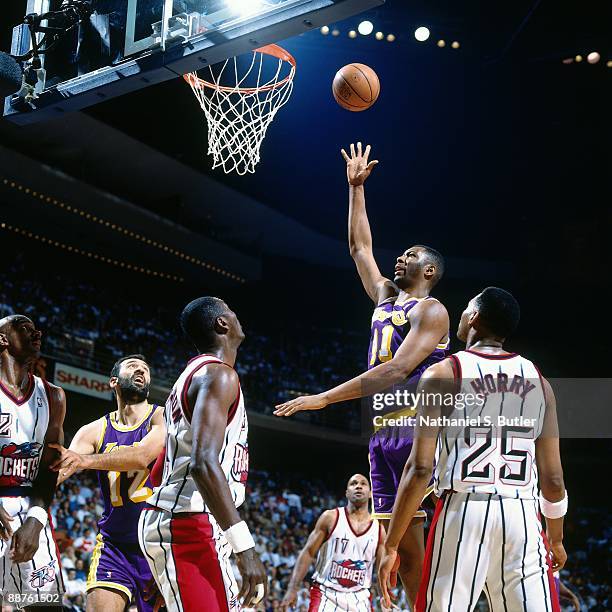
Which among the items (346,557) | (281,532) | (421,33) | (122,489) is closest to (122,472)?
(122,489)

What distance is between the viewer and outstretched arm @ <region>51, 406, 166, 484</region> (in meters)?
4.88

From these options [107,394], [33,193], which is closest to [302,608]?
[107,394]

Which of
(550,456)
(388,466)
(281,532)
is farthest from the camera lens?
(281,532)

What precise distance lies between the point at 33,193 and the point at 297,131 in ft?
20.6

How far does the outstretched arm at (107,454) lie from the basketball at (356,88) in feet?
8.82

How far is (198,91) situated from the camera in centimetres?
812

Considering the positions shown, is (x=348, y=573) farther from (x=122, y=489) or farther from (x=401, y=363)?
(x=401, y=363)

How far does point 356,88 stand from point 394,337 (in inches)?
87.7

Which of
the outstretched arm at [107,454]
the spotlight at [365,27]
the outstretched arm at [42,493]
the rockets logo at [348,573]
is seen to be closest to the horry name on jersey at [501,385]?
the outstretched arm at [107,454]

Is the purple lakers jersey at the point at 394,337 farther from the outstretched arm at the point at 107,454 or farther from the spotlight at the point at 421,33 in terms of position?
the spotlight at the point at 421,33

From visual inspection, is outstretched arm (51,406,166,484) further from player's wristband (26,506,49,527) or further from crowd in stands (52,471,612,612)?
crowd in stands (52,471,612,612)

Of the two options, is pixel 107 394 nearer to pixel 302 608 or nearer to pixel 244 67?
pixel 302 608

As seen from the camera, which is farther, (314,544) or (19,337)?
(314,544)

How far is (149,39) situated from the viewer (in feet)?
18.6
